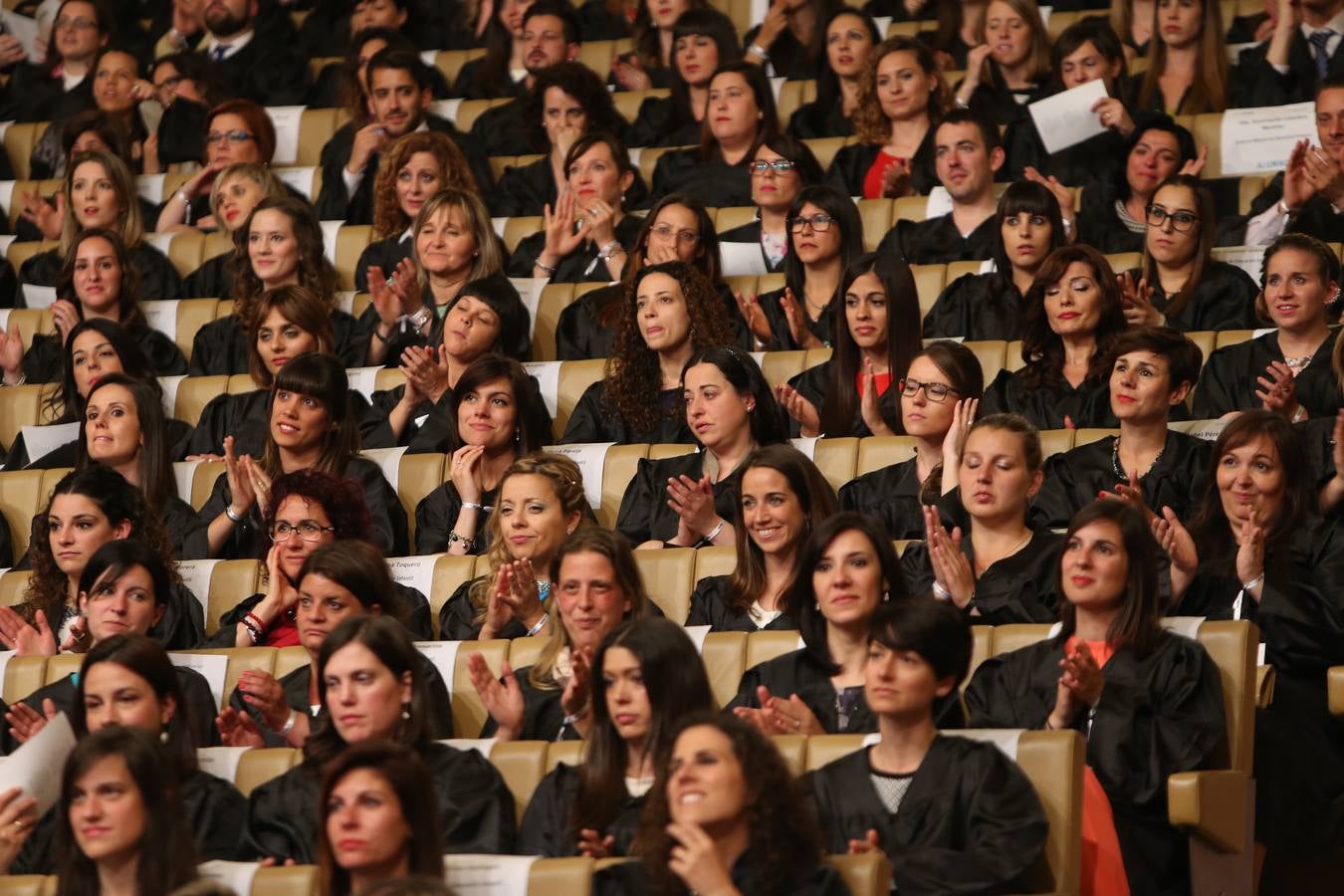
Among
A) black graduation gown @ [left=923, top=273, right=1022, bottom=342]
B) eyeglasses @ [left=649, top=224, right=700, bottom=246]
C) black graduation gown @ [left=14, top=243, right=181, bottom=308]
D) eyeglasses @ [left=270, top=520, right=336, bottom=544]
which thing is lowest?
eyeglasses @ [left=270, top=520, right=336, bottom=544]

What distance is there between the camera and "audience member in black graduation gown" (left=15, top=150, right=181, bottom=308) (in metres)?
6.16

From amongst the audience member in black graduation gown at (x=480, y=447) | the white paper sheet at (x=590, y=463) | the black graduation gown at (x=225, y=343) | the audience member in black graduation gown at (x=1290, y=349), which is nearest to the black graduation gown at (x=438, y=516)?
the audience member in black graduation gown at (x=480, y=447)

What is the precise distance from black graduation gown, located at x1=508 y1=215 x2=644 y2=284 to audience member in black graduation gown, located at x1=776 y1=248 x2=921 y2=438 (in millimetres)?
933

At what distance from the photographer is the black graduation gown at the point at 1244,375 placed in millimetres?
4695

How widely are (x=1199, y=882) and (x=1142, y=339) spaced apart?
1290mm

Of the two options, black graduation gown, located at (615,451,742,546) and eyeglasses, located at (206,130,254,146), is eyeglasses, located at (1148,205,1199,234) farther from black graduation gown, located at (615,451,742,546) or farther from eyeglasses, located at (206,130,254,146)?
eyeglasses, located at (206,130,254,146)

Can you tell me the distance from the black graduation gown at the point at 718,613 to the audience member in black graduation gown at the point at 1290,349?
1.22 metres

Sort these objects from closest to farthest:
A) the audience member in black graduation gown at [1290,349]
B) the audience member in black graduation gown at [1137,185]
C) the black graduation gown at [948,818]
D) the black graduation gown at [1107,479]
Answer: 1. the black graduation gown at [948,818]
2. the black graduation gown at [1107,479]
3. the audience member in black graduation gown at [1290,349]
4. the audience member in black graduation gown at [1137,185]

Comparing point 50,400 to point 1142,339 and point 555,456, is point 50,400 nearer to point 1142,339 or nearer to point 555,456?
point 555,456

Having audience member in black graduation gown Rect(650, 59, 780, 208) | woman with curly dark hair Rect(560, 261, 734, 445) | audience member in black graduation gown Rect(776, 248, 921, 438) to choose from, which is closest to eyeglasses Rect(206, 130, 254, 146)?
audience member in black graduation gown Rect(650, 59, 780, 208)

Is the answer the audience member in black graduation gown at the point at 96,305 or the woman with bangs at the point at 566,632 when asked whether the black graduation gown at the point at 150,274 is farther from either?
the woman with bangs at the point at 566,632

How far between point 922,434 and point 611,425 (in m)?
0.84

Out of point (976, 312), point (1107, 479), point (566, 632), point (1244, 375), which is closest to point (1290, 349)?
point (1244, 375)

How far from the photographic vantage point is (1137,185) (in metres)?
5.48
